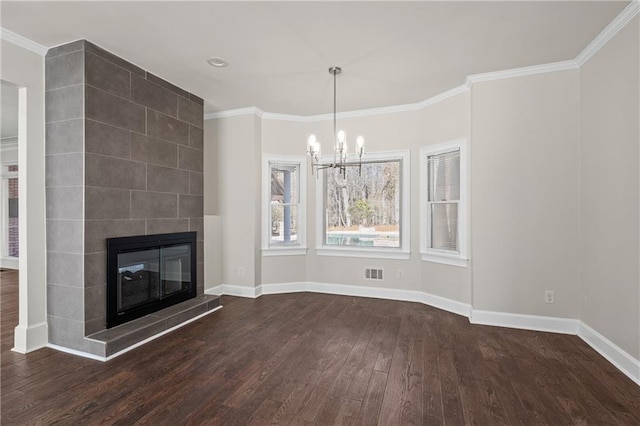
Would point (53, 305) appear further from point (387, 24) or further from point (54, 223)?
point (387, 24)

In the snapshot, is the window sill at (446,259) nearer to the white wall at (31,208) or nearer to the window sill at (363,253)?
the window sill at (363,253)

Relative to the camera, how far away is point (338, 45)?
3.05 meters

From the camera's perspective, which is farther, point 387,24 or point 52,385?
point 387,24

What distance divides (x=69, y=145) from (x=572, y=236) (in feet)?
16.9

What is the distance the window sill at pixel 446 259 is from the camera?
4.06m

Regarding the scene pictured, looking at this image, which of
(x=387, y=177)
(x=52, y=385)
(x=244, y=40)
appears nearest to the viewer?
(x=52, y=385)

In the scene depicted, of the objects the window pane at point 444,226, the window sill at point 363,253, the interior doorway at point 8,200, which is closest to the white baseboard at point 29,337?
the window sill at point 363,253

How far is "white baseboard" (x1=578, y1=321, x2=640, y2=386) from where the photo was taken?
8.31 ft

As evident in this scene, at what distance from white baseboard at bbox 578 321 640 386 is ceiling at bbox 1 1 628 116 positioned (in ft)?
9.06

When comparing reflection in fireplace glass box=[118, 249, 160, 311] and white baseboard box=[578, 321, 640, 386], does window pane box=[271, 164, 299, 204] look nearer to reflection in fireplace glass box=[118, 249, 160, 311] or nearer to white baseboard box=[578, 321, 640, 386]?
reflection in fireplace glass box=[118, 249, 160, 311]

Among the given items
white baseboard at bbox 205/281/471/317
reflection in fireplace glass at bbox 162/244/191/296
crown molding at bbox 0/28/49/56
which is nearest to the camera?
crown molding at bbox 0/28/49/56

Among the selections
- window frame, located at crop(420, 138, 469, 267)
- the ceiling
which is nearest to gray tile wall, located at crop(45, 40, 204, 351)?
the ceiling

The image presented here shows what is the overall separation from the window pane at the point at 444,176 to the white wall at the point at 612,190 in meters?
1.30

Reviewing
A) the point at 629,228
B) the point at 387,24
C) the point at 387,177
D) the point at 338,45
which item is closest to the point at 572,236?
the point at 629,228
